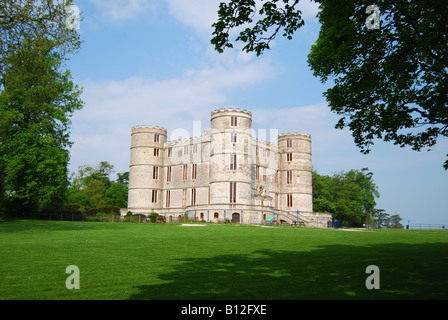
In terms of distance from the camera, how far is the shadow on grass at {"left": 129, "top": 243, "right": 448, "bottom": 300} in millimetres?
5875

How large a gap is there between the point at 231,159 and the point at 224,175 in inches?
83.4

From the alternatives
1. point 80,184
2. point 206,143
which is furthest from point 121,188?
point 206,143

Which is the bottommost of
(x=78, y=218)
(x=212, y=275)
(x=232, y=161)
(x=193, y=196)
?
(x=212, y=275)

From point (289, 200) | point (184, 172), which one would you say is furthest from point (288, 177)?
point (184, 172)

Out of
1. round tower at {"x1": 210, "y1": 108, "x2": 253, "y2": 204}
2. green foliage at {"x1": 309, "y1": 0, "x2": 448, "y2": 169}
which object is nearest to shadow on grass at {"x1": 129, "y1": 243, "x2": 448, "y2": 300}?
green foliage at {"x1": 309, "y1": 0, "x2": 448, "y2": 169}

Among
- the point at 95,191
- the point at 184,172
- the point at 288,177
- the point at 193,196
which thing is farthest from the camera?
the point at 95,191

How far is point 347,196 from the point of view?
2325 inches

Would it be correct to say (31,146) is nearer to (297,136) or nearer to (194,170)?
(194,170)

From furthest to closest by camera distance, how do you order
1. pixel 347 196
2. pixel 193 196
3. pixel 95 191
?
pixel 95 191, pixel 347 196, pixel 193 196

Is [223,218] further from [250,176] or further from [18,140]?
[18,140]

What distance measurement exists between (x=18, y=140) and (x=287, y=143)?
3596 cm

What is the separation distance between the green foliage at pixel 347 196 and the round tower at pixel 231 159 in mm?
20366

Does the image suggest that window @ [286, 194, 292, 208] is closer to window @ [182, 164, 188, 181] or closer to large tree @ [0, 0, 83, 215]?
window @ [182, 164, 188, 181]

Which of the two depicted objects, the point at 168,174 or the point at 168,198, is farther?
the point at 168,174
